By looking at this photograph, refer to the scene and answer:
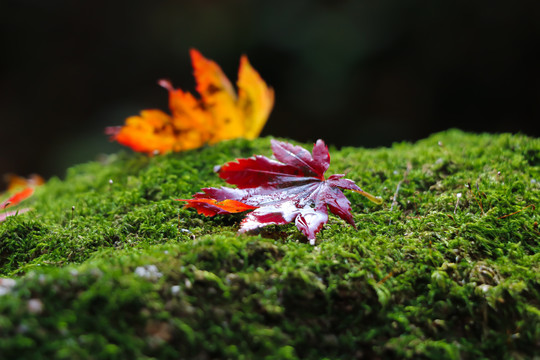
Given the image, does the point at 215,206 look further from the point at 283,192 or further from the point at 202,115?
the point at 202,115

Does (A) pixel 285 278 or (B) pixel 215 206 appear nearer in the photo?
(A) pixel 285 278

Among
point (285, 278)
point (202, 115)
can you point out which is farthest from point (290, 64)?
point (285, 278)

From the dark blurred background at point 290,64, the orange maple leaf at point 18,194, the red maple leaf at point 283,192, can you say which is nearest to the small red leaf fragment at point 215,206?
the red maple leaf at point 283,192

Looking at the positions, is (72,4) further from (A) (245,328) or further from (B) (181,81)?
(A) (245,328)

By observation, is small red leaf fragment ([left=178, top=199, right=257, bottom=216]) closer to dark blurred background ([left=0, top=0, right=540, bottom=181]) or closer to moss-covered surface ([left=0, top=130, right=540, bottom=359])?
moss-covered surface ([left=0, top=130, right=540, bottom=359])

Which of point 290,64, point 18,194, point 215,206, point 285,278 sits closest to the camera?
point 285,278

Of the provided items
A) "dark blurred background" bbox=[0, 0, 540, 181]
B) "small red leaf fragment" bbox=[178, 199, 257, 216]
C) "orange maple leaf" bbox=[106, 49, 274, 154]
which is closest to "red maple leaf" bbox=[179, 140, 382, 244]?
"small red leaf fragment" bbox=[178, 199, 257, 216]

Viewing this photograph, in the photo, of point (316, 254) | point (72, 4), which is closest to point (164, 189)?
point (316, 254)
